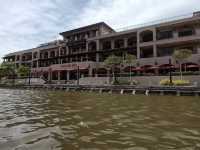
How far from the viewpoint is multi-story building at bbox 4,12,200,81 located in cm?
4525

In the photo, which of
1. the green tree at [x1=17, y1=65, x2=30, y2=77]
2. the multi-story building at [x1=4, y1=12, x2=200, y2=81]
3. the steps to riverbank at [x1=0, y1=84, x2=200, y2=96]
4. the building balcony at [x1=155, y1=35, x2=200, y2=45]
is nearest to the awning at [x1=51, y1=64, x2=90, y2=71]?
the multi-story building at [x1=4, y1=12, x2=200, y2=81]

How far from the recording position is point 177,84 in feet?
111

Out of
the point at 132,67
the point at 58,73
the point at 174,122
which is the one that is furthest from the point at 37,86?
the point at 174,122

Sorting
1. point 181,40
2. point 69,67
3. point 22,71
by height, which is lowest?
point 22,71

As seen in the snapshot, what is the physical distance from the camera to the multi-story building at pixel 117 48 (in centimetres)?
4525

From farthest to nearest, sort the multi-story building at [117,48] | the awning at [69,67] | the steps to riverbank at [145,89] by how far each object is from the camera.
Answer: the awning at [69,67]
the multi-story building at [117,48]
the steps to riverbank at [145,89]

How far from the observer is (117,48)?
55562mm

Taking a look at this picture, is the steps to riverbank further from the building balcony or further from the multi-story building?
the building balcony

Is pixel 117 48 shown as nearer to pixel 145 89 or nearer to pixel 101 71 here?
pixel 101 71

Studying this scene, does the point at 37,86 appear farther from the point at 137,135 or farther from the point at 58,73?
the point at 137,135

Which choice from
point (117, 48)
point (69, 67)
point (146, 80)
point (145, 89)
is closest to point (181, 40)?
point (146, 80)

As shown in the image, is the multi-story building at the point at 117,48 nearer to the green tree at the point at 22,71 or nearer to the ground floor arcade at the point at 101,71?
the ground floor arcade at the point at 101,71

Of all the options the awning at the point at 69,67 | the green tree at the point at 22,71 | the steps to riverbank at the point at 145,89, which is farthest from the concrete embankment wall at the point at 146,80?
the green tree at the point at 22,71

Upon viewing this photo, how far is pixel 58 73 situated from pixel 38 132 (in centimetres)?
5884
